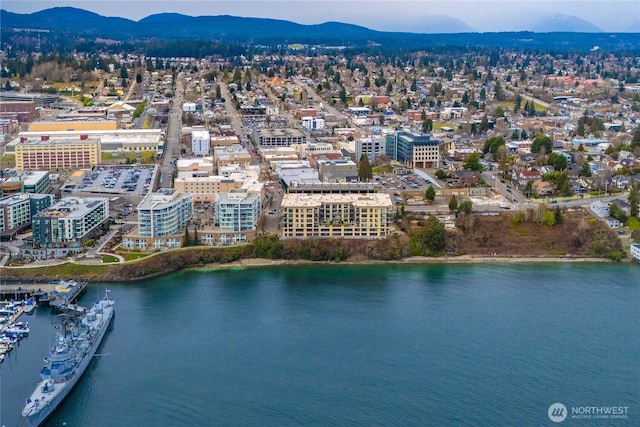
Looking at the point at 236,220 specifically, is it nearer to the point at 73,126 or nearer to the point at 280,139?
the point at 280,139

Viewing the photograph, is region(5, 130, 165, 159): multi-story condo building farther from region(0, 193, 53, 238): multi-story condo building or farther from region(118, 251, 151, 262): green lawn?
region(118, 251, 151, 262): green lawn

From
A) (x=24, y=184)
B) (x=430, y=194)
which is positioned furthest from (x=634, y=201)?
(x=24, y=184)

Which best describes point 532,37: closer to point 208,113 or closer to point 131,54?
point 131,54

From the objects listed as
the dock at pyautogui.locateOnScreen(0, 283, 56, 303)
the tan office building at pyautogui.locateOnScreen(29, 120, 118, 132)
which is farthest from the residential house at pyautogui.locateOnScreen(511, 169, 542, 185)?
the tan office building at pyautogui.locateOnScreen(29, 120, 118, 132)

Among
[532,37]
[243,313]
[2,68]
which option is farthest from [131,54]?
[532,37]

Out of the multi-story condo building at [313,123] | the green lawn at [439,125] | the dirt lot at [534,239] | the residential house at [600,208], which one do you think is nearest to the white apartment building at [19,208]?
the dirt lot at [534,239]
